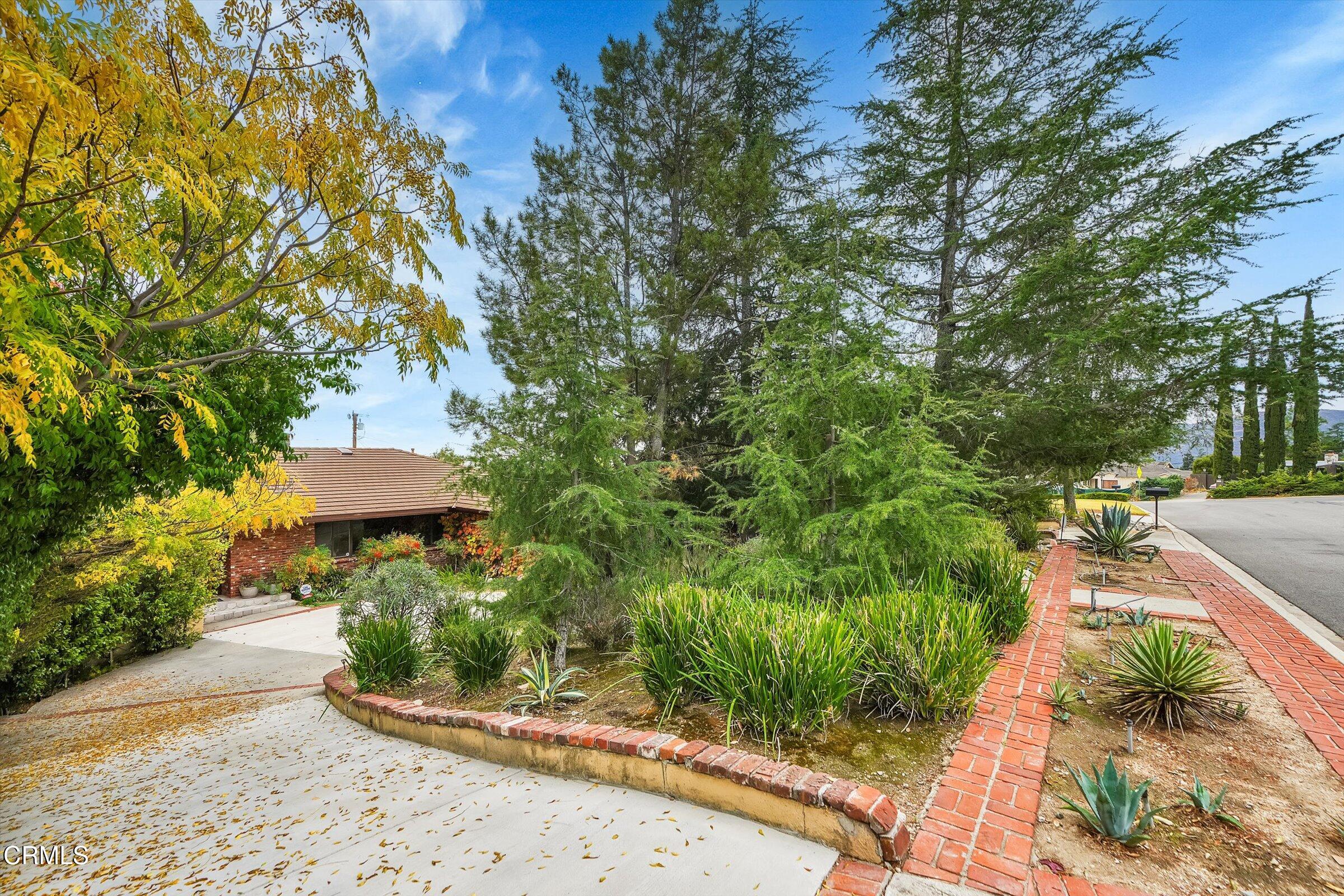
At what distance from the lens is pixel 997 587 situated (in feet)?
19.8

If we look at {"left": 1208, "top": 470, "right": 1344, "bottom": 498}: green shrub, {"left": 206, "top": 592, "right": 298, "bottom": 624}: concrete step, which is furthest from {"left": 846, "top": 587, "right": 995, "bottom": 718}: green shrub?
{"left": 1208, "top": 470, "right": 1344, "bottom": 498}: green shrub

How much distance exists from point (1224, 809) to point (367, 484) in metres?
22.7

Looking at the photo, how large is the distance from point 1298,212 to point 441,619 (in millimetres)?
16695

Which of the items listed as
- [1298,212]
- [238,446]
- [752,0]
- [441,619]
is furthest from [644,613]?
[752,0]

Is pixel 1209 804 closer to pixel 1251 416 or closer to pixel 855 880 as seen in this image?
pixel 855 880

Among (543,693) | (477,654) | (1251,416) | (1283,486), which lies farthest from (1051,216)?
(1283,486)

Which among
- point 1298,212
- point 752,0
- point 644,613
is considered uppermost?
point 752,0

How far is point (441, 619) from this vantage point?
7.82 metres

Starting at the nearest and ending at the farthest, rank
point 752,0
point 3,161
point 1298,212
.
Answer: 1. point 3,161
2. point 1298,212
3. point 752,0

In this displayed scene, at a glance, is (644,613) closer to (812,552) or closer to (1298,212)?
(812,552)

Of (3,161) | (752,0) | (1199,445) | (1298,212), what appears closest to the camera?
(3,161)

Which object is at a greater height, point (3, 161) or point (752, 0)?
point (752, 0)

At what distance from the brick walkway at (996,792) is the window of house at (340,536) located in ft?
62.5

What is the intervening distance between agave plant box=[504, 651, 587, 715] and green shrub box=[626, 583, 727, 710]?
0.94 metres
